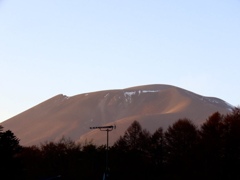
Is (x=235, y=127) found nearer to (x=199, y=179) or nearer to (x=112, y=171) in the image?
(x=199, y=179)

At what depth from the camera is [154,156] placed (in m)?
68.9

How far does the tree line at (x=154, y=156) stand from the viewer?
58.2 m

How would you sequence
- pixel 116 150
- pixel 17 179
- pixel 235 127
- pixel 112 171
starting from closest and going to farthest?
pixel 17 179, pixel 235 127, pixel 112 171, pixel 116 150

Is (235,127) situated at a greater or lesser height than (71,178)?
greater

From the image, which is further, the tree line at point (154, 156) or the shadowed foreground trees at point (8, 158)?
the tree line at point (154, 156)

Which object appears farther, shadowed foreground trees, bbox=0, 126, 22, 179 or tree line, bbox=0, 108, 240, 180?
tree line, bbox=0, 108, 240, 180

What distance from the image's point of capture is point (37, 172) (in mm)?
70438

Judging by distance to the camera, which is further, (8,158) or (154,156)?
(154,156)

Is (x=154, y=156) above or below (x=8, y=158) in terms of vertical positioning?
below

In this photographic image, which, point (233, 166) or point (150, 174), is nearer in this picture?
point (233, 166)

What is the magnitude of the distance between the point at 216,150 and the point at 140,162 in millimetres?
10443

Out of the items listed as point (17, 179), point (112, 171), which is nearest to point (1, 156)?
point (17, 179)

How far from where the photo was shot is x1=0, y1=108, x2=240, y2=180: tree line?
58156 mm

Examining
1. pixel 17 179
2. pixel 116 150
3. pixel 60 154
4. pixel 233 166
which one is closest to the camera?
pixel 17 179
